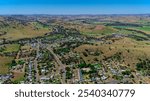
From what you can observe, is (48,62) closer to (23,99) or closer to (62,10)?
(62,10)

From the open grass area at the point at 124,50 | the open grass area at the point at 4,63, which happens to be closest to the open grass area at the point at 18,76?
the open grass area at the point at 4,63

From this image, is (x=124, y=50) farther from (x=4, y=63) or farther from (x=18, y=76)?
(x=4, y=63)

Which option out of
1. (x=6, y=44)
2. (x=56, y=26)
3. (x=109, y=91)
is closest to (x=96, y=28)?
(x=56, y=26)

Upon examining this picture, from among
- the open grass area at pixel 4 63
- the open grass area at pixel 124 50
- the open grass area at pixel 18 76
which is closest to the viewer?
the open grass area at pixel 18 76

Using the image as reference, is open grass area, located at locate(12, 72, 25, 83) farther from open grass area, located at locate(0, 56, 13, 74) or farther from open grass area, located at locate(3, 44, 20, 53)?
open grass area, located at locate(3, 44, 20, 53)

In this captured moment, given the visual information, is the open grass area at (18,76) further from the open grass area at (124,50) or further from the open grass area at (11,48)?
the open grass area at (124,50)

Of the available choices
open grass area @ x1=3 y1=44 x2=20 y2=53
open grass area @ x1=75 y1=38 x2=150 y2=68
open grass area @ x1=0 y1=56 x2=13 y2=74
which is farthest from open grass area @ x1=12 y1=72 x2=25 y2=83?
open grass area @ x1=75 y1=38 x2=150 y2=68

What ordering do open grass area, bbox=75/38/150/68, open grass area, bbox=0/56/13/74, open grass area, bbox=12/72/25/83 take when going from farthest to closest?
open grass area, bbox=75/38/150/68, open grass area, bbox=0/56/13/74, open grass area, bbox=12/72/25/83

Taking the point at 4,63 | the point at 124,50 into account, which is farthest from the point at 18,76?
the point at 124,50
